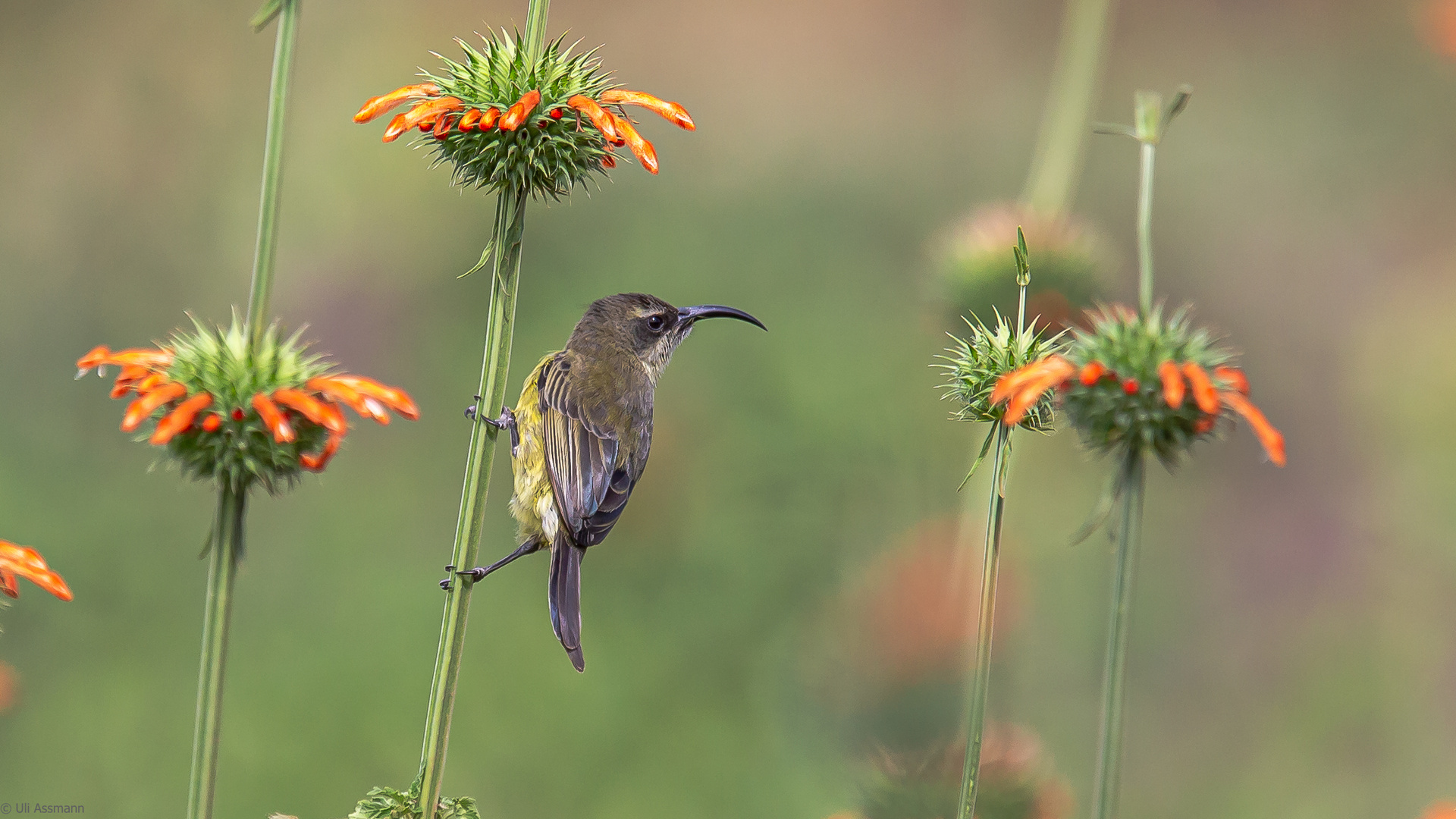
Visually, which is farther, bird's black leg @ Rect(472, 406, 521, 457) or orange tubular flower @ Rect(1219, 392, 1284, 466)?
bird's black leg @ Rect(472, 406, 521, 457)

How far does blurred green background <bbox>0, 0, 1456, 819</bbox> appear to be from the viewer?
224 inches

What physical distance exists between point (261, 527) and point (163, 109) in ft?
11.7

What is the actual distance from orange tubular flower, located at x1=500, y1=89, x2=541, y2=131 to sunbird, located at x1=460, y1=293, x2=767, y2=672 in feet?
4.75

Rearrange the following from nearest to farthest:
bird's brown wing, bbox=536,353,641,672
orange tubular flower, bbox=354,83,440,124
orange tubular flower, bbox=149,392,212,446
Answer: orange tubular flower, bbox=149,392,212,446 < orange tubular flower, bbox=354,83,440,124 < bird's brown wing, bbox=536,353,641,672

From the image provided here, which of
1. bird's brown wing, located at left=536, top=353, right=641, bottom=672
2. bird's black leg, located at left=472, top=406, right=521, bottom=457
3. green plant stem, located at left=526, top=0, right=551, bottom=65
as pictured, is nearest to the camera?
green plant stem, located at left=526, top=0, right=551, bottom=65

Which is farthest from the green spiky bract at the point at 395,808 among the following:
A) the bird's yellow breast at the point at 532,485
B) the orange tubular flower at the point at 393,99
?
the bird's yellow breast at the point at 532,485

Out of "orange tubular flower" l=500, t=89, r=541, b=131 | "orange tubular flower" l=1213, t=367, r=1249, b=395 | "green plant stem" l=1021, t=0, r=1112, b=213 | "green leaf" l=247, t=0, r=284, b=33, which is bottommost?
"orange tubular flower" l=1213, t=367, r=1249, b=395

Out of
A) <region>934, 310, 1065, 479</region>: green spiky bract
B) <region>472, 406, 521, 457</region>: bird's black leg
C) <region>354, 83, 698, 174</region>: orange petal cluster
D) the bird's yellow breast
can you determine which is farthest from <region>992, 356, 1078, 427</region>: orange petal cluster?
<region>472, 406, 521, 457</region>: bird's black leg

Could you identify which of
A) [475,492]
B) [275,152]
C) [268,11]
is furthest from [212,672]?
[268,11]

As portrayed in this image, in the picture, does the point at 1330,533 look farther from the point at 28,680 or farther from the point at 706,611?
the point at 28,680

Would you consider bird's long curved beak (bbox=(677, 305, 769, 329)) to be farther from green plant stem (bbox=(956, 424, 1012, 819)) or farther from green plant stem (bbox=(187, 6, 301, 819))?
green plant stem (bbox=(187, 6, 301, 819))

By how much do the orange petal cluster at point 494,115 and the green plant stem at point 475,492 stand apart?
180 mm

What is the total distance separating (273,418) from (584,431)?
2.40m

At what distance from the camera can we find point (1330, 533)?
852 cm
